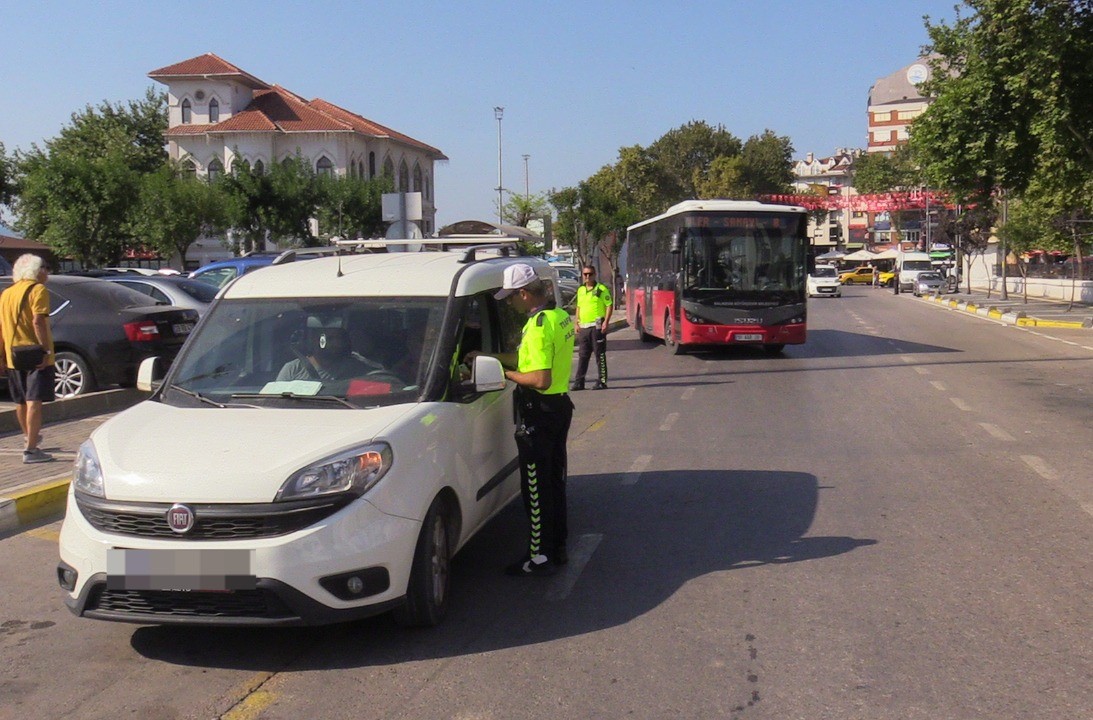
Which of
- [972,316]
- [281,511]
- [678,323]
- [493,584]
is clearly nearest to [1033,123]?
[678,323]

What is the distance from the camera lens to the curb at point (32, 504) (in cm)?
810

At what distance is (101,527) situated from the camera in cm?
494

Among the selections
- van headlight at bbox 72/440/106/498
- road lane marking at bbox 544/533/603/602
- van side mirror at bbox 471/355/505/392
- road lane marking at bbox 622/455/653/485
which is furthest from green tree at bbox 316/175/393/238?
van headlight at bbox 72/440/106/498

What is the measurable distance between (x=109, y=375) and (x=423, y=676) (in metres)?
10.2

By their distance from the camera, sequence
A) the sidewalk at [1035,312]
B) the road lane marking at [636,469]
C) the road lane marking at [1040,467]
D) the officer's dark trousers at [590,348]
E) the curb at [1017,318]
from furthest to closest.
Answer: the sidewalk at [1035,312], the curb at [1017,318], the officer's dark trousers at [590,348], the road lane marking at [636,469], the road lane marking at [1040,467]

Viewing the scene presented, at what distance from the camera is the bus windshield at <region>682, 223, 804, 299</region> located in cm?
2075

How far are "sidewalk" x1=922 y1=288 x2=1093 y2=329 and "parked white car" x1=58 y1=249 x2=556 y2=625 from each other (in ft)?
90.0

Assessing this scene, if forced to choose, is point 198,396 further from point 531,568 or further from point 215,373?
point 531,568

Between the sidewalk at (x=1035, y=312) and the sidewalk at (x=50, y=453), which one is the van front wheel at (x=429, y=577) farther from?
the sidewalk at (x=1035, y=312)

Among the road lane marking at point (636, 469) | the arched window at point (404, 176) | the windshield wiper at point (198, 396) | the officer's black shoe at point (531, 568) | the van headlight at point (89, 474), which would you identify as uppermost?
the arched window at point (404, 176)

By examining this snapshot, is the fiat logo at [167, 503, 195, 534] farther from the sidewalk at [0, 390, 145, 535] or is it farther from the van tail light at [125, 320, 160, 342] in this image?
the van tail light at [125, 320, 160, 342]

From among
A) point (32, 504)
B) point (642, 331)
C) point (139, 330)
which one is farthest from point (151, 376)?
point (642, 331)

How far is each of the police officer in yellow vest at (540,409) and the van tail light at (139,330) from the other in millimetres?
8591

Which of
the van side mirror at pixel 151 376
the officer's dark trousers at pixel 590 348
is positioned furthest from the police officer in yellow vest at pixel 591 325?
the van side mirror at pixel 151 376
